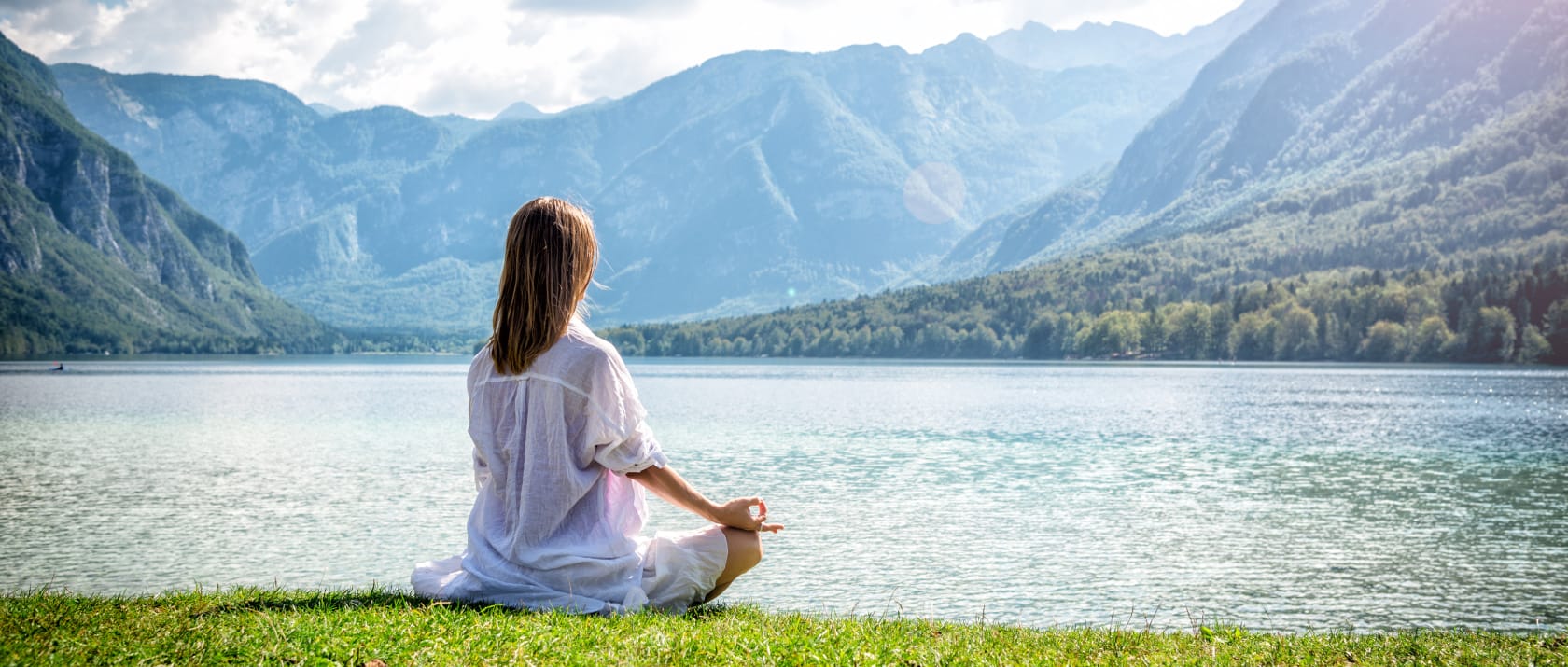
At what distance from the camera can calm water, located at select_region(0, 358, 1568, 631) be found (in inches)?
746

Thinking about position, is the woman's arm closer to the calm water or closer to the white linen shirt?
the white linen shirt

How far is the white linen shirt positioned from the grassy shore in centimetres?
34

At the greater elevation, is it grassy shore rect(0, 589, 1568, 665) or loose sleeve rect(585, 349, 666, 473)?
loose sleeve rect(585, 349, 666, 473)

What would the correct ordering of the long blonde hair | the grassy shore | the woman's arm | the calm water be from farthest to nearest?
the calm water < the woman's arm < the long blonde hair < the grassy shore

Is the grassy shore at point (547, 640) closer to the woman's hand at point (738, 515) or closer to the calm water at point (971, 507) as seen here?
the woman's hand at point (738, 515)

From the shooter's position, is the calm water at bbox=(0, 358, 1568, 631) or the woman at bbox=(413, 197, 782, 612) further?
the calm water at bbox=(0, 358, 1568, 631)

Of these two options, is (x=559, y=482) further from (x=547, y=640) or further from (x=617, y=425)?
(x=547, y=640)

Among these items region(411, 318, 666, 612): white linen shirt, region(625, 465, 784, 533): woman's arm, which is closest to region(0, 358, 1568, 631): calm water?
region(625, 465, 784, 533): woman's arm

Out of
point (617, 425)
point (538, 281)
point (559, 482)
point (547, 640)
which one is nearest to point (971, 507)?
point (559, 482)

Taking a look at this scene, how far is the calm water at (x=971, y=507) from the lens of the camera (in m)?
19.0

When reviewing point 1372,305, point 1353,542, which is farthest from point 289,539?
point 1372,305

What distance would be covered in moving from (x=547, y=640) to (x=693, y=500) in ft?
4.90

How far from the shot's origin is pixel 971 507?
1144 inches

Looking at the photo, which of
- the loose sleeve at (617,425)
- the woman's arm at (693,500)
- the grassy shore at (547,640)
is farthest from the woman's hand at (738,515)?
the grassy shore at (547,640)
